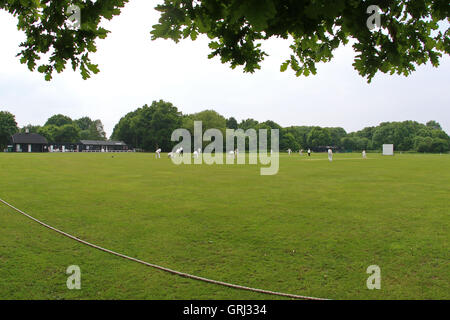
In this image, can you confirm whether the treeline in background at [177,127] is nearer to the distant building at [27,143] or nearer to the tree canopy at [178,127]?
the tree canopy at [178,127]

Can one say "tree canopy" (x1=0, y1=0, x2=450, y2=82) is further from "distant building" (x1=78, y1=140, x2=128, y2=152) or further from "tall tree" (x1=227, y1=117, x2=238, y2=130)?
"tall tree" (x1=227, y1=117, x2=238, y2=130)

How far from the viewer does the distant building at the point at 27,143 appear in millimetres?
97188

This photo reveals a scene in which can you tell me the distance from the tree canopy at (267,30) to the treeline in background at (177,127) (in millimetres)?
94799

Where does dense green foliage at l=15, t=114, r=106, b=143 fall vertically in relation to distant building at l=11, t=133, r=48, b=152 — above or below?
above

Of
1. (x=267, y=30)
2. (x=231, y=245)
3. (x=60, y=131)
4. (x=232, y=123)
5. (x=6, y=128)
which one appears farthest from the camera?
(x=232, y=123)

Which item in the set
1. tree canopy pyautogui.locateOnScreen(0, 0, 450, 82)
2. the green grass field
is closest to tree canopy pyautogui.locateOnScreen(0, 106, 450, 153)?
the green grass field

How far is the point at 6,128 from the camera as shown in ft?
318

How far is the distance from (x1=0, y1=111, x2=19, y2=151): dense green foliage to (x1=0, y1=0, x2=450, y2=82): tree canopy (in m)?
112

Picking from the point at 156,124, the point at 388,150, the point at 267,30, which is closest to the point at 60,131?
the point at 156,124

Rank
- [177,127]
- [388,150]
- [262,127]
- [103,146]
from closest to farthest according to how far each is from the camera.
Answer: [388,150] → [177,127] → [262,127] → [103,146]

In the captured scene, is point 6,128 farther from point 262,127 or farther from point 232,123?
point 262,127

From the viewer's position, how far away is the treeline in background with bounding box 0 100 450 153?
103m

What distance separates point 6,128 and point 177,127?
172ft
